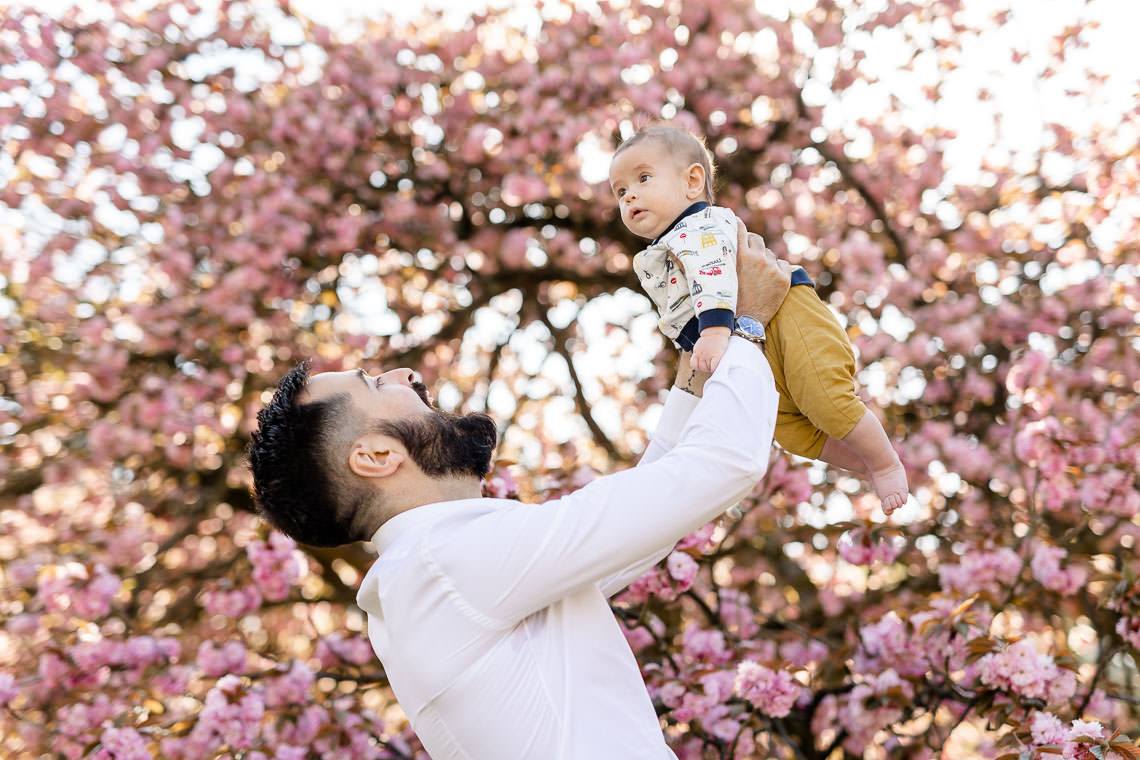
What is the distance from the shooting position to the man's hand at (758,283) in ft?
5.81

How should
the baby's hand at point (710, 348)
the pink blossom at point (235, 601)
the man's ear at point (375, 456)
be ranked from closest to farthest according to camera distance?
the baby's hand at point (710, 348) < the man's ear at point (375, 456) < the pink blossom at point (235, 601)

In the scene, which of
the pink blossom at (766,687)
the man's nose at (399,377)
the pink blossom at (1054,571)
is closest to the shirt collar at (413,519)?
the man's nose at (399,377)

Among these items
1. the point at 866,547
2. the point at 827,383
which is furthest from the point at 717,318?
the point at 866,547

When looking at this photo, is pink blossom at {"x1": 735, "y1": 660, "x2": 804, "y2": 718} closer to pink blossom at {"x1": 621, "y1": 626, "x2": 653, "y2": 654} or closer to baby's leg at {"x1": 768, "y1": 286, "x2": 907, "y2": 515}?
pink blossom at {"x1": 621, "y1": 626, "x2": 653, "y2": 654}

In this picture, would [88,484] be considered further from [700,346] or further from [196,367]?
[700,346]

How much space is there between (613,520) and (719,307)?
1.48ft

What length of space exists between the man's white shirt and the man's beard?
183 mm

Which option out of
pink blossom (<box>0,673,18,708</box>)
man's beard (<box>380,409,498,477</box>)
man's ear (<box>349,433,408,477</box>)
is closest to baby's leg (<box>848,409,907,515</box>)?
man's beard (<box>380,409,498,477</box>)

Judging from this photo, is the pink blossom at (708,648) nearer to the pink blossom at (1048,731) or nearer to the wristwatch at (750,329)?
the pink blossom at (1048,731)

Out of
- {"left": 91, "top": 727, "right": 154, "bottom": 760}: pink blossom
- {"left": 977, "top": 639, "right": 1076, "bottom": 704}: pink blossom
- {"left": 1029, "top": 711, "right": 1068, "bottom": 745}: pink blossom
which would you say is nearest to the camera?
{"left": 1029, "top": 711, "right": 1068, "bottom": 745}: pink blossom

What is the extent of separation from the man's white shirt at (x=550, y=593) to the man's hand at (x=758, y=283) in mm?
174

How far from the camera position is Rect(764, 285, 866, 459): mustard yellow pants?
5.71 feet

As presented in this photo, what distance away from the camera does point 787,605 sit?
5316mm

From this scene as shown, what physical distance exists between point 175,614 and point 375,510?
3310 mm
